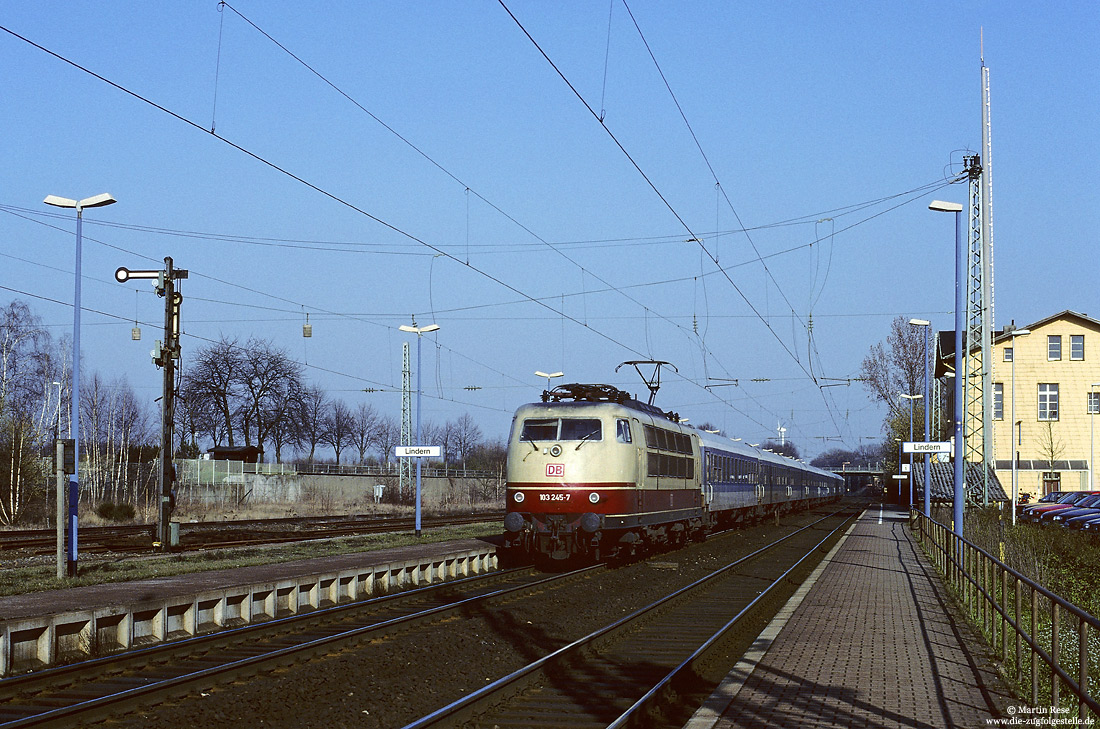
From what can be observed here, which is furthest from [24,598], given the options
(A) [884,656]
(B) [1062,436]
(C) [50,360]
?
(B) [1062,436]

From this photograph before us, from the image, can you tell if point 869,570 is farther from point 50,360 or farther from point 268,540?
point 50,360

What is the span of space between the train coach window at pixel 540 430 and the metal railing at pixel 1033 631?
8303mm

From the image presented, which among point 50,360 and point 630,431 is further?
point 50,360

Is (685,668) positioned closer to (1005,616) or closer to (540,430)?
(1005,616)

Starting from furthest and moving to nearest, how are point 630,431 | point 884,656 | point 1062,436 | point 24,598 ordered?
point 1062,436
point 630,431
point 24,598
point 884,656

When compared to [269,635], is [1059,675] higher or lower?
higher

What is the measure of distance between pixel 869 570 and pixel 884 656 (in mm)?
11463

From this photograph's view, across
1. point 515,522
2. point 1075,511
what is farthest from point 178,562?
point 1075,511

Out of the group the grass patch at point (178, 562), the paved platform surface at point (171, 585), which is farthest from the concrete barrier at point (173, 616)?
the grass patch at point (178, 562)

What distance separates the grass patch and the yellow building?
3878 centimetres

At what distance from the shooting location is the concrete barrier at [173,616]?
11.3m

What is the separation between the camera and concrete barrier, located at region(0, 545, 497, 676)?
445 inches

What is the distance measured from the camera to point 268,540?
29.3 meters

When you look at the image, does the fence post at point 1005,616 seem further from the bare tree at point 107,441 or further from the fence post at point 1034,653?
the bare tree at point 107,441
